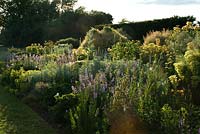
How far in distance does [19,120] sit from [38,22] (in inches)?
1273

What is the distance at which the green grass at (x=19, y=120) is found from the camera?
8.95 metres

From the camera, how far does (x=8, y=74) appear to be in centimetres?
1398

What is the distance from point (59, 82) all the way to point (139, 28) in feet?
64.4

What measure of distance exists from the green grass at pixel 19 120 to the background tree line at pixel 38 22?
25.3 m

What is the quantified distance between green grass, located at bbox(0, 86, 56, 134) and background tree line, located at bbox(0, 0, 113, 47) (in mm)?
25344

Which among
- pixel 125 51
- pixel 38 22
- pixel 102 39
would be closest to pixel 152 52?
pixel 125 51

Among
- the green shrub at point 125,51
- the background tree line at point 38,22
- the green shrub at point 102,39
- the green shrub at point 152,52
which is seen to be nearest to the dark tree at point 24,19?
the background tree line at point 38,22

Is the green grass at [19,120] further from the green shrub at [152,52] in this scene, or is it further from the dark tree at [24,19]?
the dark tree at [24,19]

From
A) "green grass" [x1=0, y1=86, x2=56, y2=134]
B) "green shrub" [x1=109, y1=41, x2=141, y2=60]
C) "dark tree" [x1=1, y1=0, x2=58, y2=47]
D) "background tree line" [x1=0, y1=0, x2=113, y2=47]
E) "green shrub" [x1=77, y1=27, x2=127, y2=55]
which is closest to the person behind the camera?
"green grass" [x1=0, y1=86, x2=56, y2=134]

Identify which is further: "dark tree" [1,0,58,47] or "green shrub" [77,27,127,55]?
"dark tree" [1,0,58,47]

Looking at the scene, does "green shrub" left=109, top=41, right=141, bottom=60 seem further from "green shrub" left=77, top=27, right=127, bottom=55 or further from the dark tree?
the dark tree

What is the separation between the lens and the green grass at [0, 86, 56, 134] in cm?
895

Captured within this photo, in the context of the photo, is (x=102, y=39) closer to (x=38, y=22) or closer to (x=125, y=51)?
(x=125, y=51)

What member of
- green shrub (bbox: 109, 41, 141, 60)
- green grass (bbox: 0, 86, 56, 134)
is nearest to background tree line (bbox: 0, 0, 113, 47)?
green shrub (bbox: 109, 41, 141, 60)
